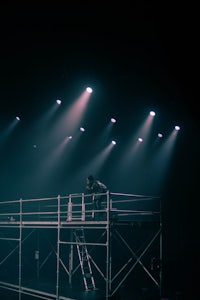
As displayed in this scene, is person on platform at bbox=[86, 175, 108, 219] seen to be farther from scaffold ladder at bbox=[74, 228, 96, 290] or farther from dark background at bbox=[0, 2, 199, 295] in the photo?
dark background at bbox=[0, 2, 199, 295]

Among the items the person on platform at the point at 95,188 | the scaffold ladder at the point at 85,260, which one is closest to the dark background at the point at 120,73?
the scaffold ladder at the point at 85,260

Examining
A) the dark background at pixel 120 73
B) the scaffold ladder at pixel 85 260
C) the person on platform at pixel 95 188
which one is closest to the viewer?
the dark background at pixel 120 73

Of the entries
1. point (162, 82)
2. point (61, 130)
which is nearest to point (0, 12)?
point (162, 82)

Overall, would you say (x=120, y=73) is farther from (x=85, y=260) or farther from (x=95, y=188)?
(x=85, y=260)

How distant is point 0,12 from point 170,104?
10.2m

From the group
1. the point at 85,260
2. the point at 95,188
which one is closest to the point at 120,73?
the point at 95,188

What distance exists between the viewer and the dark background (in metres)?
11.6

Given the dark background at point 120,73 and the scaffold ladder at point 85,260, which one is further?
the scaffold ladder at point 85,260

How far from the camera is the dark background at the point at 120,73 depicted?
11633 mm

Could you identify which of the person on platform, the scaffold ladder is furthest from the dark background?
the person on platform

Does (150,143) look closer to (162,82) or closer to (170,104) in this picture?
(170,104)

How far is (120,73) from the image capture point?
1623cm

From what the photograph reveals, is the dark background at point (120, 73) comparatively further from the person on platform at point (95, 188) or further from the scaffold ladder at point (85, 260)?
the person on platform at point (95, 188)

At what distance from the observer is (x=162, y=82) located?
16.4 m
